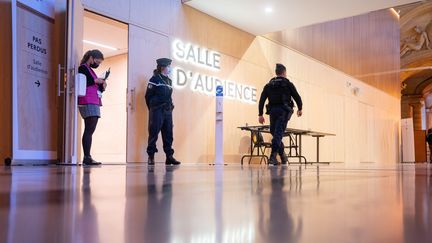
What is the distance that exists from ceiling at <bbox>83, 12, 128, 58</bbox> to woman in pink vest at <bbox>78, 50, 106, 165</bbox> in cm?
276

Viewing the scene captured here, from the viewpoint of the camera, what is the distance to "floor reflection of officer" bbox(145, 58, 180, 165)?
20.3ft

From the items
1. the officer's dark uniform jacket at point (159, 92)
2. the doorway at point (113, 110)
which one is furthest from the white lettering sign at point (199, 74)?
the doorway at point (113, 110)

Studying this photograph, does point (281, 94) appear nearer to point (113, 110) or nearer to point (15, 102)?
point (15, 102)

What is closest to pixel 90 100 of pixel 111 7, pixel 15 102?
pixel 15 102

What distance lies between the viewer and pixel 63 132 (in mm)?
5543

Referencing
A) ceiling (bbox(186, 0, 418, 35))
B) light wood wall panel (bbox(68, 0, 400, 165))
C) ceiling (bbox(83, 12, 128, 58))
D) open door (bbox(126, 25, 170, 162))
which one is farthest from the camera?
ceiling (bbox(83, 12, 128, 58))

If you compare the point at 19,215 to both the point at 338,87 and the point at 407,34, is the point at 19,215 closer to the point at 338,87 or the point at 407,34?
the point at 338,87

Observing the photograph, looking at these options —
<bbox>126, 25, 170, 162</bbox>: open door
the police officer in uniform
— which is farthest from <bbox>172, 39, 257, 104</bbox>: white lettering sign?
the police officer in uniform

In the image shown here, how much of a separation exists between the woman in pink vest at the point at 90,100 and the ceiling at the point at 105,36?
276 cm

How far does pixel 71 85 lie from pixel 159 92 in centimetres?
130

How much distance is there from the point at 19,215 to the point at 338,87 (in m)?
13.5

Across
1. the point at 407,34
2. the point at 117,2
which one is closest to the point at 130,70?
the point at 117,2

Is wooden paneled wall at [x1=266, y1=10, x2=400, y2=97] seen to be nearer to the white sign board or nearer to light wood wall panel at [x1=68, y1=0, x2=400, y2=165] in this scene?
light wood wall panel at [x1=68, y1=0, x2=400, y2=165]

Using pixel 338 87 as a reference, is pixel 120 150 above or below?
below
